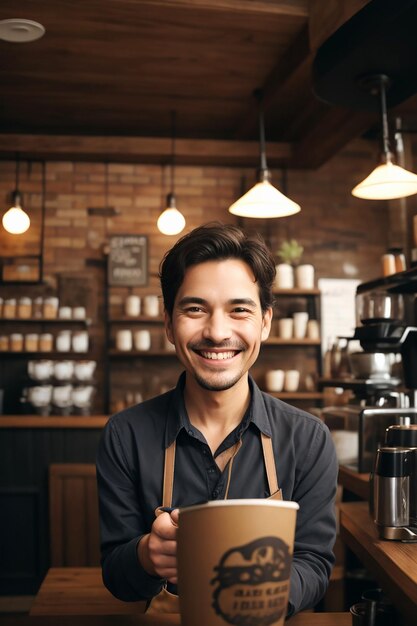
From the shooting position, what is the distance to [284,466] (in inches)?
55.5

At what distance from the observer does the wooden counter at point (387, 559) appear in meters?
1.23

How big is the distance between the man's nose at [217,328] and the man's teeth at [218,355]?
0.11 ft

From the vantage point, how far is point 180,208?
5.61 meters

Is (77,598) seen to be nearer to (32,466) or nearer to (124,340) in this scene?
(32,466)

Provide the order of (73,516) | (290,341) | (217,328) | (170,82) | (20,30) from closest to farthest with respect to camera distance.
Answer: (217,328) → (20,30) → (73,516) → (170,82) → (290,341)

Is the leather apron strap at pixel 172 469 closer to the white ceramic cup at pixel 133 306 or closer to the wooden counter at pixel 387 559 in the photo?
the wooden counter at pixel 387 559

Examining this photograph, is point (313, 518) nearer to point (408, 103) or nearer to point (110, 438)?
point (110, 438)

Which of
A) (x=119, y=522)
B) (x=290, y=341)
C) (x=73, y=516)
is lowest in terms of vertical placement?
(x=73, y=516)

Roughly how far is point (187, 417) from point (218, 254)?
0.36 metres

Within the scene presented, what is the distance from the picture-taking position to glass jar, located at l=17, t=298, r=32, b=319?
514 centimetres

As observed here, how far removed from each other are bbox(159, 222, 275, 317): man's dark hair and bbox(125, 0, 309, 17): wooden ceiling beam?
7.54 ft

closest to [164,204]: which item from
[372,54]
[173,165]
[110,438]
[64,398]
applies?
[173,165]

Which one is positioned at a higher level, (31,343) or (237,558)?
(31,343)

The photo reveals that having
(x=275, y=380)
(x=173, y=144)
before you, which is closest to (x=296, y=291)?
(x=275, y=380)
